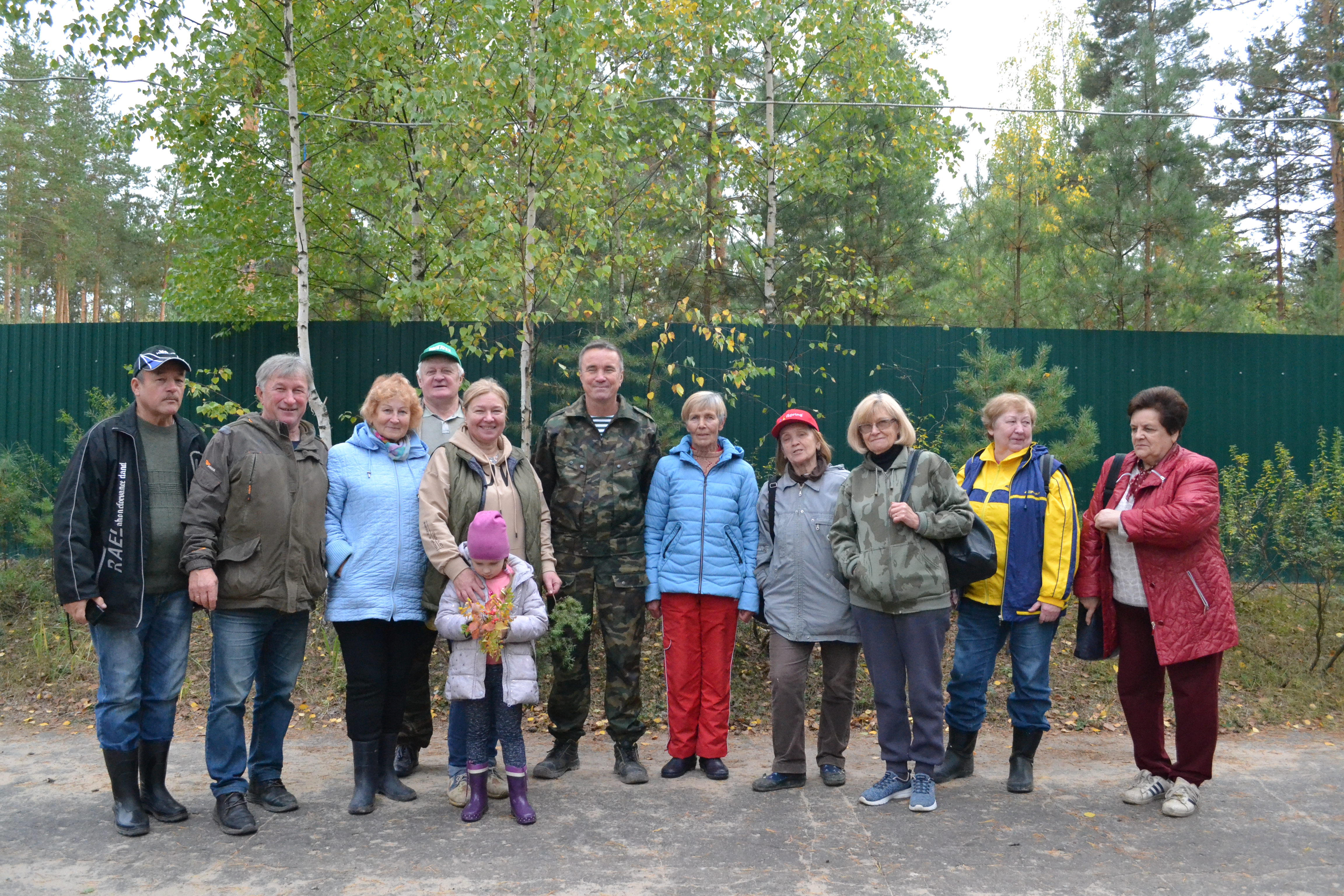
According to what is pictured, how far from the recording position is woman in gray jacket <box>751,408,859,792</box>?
4.59m

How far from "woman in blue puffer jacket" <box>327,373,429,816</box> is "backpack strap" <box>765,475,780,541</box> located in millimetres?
1716

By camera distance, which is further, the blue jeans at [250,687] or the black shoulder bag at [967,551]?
the black shoulder bag at [967,551]

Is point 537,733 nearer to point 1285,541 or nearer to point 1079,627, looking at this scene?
point 1079,627

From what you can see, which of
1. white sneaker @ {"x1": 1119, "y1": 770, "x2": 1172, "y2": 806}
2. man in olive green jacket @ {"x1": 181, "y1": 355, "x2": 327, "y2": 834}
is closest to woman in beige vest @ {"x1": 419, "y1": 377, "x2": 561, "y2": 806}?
man in olive green jacket @ {"x1": 181, "y1": 355, "x2": 327, "y2": 834}

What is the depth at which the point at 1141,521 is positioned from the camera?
167 inches

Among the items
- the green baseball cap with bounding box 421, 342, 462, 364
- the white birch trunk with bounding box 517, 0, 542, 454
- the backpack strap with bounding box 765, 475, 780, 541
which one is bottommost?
the backpack strap with bounding box 765, 475, 780, 541

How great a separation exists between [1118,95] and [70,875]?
12.0 meters

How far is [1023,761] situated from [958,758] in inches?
12.5

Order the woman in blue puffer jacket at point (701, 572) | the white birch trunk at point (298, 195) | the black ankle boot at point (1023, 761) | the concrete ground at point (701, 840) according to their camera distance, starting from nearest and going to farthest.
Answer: the concrete ground at point (701, 840) < the black ankle boot at point (1023, 761) < the woman in blue puffer jacket at point (701, 572) < the white birch trunk at point (298, 195)

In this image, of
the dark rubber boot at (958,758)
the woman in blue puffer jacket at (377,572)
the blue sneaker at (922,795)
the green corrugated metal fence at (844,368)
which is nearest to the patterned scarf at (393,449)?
the woman in blue puffer jacket at (377,572)

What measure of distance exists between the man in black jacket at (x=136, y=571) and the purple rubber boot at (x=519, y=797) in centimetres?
145

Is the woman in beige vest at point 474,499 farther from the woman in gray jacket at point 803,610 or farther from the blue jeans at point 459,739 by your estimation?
the woman in gray jacket at point 803,610

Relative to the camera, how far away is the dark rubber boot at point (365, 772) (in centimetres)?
Result: 428

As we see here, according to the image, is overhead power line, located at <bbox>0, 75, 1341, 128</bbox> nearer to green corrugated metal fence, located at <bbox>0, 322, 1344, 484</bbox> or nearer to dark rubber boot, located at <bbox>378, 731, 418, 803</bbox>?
green corrugated metal fence, located at <bbox>0, 322, 1344, 484</bbox>
